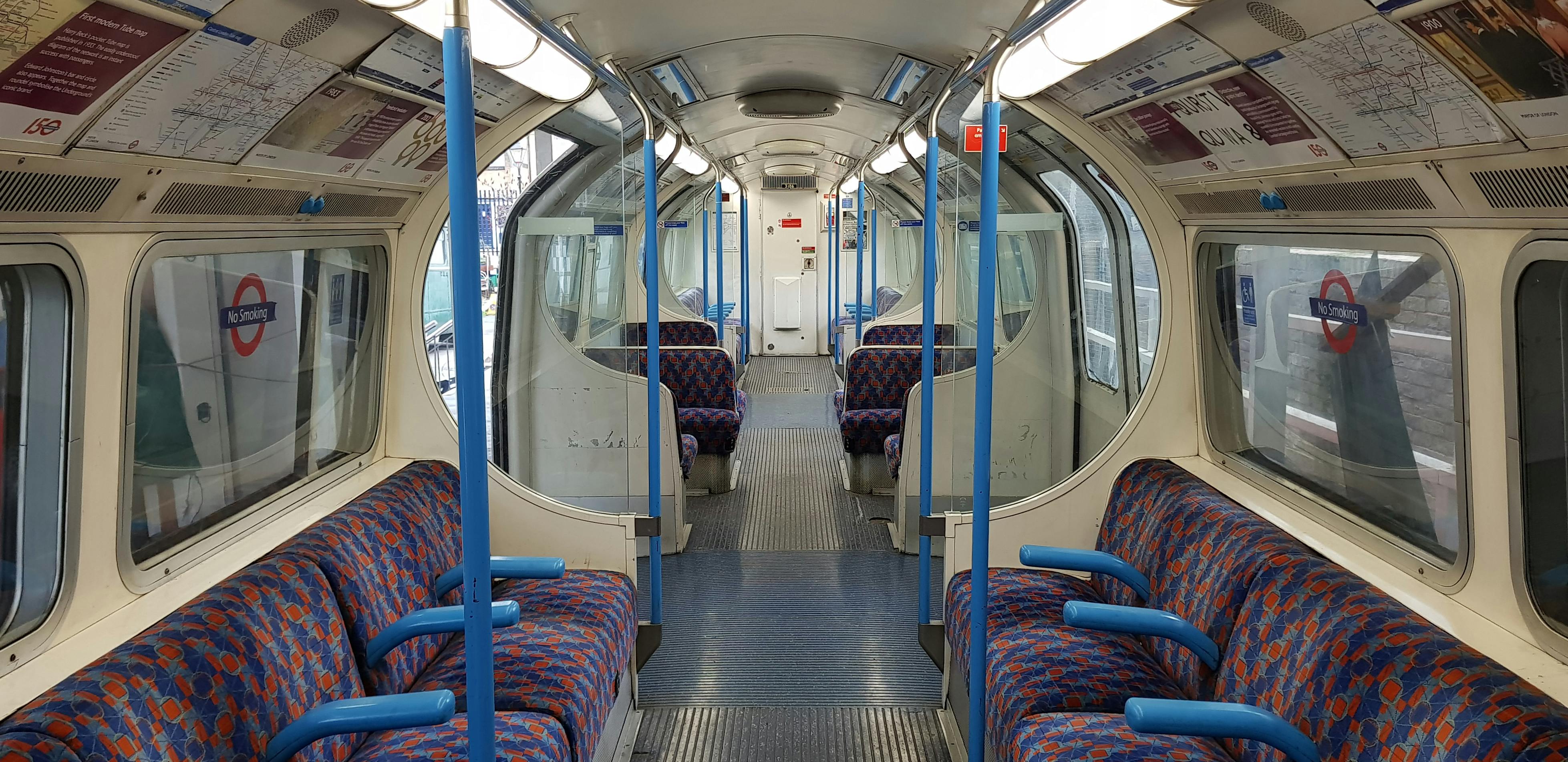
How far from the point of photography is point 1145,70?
123 inches

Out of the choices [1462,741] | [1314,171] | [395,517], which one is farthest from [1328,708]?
[395,517]

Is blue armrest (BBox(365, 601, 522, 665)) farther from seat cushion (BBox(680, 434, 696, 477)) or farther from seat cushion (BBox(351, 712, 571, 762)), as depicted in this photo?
seat cushion (BBox(680, 434, 696, 477))

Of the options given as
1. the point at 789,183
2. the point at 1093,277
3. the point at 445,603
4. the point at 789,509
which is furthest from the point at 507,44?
the point at 789,183

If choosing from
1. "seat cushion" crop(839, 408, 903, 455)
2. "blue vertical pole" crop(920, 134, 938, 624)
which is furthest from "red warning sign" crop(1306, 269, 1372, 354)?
"seat cushion" crop(839, 408, 903, 455)

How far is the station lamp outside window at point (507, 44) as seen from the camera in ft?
7.55

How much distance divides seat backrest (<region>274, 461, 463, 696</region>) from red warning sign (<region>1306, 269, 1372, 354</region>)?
3.09 m

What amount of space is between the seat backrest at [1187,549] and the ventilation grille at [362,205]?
306 cm

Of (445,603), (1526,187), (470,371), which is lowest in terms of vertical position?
(445,603)

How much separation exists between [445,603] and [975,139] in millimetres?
2732

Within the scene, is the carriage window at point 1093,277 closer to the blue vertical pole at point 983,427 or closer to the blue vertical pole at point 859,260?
the blue vertical pole at point 983,427

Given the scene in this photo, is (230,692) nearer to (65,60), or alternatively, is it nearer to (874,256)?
(65,60)

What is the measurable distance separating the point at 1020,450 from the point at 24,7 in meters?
3.76

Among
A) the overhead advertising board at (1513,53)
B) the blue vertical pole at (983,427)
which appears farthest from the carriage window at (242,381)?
the overhead advertising board at (1513,53)

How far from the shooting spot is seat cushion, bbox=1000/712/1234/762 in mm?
2826
